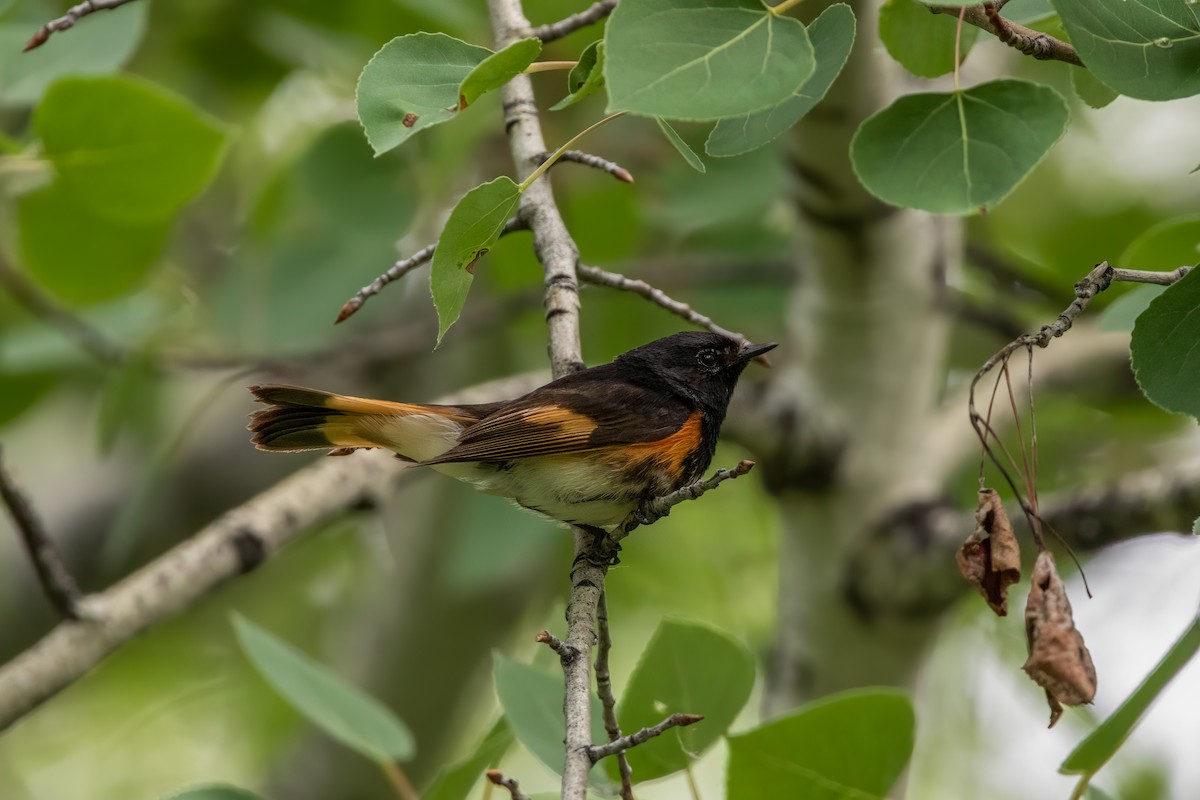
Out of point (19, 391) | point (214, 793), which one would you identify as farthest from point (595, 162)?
point (19, 391)

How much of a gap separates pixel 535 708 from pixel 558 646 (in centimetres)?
62

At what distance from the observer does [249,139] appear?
6.30m

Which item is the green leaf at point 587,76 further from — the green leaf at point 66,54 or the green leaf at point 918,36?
the green leaf at point 66,54

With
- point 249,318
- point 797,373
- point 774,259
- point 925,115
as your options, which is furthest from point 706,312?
point 925,115

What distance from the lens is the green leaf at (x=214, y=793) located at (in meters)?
2.35

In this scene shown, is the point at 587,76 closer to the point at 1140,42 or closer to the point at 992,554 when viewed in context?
the point at 1140,42

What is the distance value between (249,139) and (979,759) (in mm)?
4817

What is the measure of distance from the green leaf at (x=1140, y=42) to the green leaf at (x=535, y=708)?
1.47 metres

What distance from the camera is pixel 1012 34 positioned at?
1.70 m

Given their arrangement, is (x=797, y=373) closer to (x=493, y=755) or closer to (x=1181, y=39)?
(x=493, y=755)

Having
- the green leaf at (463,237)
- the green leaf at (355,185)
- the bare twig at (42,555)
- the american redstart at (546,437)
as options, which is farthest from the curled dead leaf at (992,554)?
the green leaf at (355,185)

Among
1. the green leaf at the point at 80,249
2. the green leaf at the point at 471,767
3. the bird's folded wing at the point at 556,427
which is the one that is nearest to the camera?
the green leaf at the point at 471,767

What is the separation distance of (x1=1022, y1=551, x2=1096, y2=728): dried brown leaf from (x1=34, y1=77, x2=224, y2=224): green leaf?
2.50m

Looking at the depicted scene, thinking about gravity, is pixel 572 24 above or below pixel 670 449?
above
